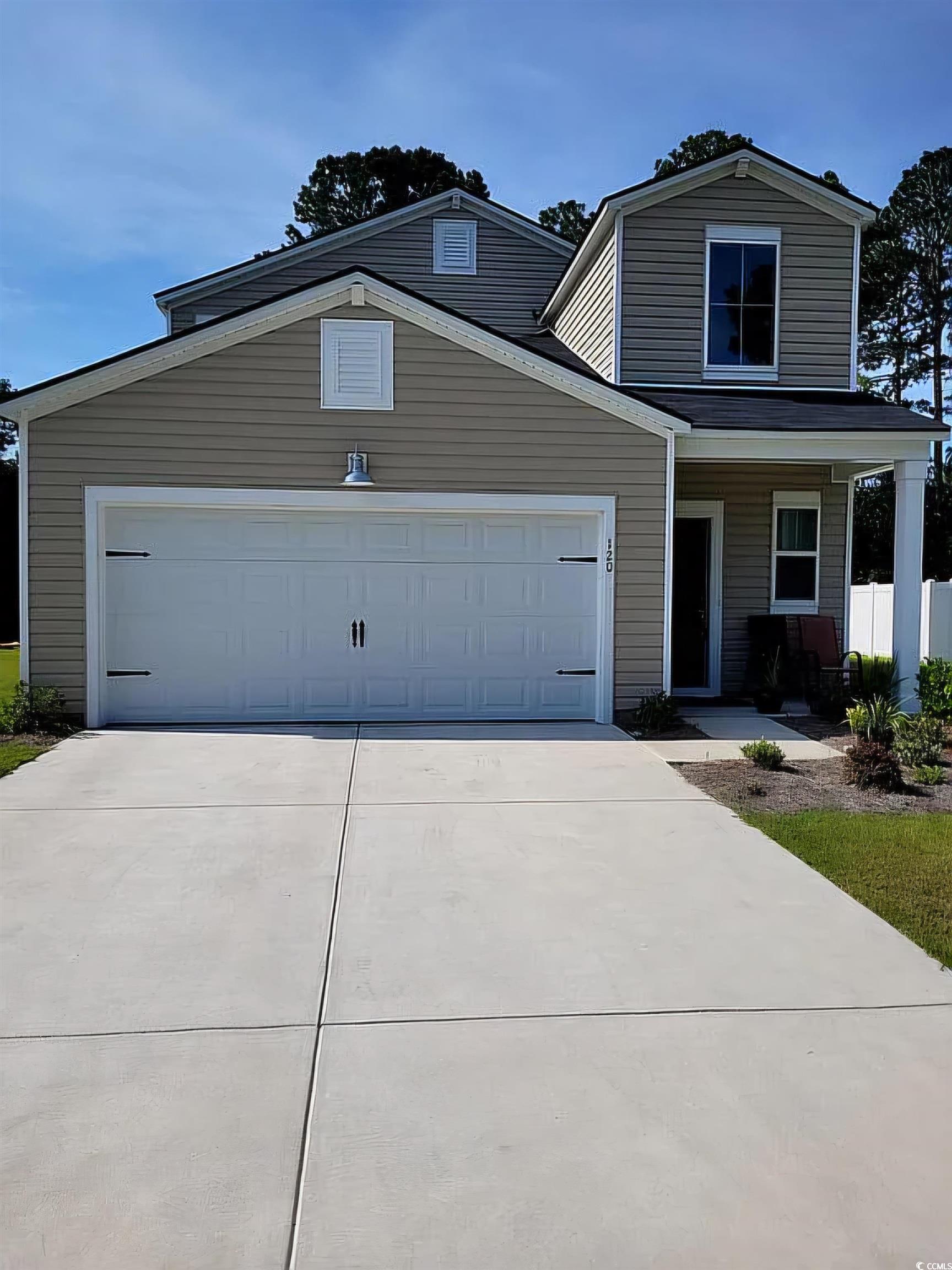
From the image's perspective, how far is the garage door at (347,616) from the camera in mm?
10125

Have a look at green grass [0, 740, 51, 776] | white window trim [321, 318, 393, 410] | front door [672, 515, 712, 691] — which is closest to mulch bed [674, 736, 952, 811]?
front door [672, 515, 712, 691]

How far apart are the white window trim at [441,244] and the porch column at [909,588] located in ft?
27.7

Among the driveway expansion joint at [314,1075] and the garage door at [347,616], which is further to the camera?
the garage door at [347,616]

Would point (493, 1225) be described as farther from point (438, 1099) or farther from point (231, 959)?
point (231, 959)

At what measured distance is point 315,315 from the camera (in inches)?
392

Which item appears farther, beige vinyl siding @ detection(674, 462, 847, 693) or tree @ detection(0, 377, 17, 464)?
tree @ detection(0, 377, 17, 464)

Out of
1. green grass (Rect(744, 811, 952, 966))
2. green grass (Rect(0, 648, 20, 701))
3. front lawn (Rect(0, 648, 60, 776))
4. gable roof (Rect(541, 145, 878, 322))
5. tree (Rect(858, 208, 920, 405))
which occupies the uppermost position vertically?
tree (Rect(858, 208, 920, 405))

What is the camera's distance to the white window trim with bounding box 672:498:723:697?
12695mm

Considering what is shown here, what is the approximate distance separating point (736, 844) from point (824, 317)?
8.90 m

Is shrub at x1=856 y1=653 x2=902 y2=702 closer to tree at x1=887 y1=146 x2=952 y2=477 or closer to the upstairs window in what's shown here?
the upstairs window

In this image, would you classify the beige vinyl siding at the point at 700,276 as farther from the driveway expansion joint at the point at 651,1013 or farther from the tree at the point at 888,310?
the tree at the point at 888,310

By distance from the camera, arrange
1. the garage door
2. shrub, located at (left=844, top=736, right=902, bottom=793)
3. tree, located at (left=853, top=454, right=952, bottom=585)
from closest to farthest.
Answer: shrub, located at (left=844, top=736, right=902, bottom=793) → the garage door → tree, located at (left=853, top=454, right=952, bottom=585)

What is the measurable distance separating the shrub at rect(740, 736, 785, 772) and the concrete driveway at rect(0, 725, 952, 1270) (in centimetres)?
200

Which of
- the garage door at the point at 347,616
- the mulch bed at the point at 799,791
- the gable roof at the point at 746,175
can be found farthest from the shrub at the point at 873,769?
the gable roof at the point at 746,175
